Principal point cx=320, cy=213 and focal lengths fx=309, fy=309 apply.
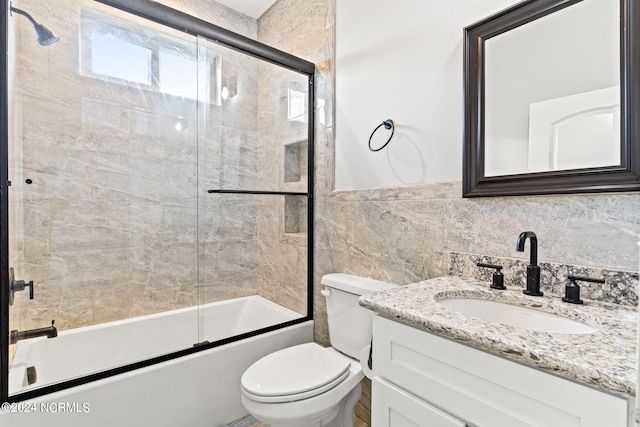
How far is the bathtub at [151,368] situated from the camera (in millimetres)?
1250

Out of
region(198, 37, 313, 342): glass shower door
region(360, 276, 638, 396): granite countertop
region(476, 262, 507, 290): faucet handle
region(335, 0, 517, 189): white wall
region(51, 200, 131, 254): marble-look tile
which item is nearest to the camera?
region(360, 276, 638, 396): granite countertop

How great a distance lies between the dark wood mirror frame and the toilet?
66cm

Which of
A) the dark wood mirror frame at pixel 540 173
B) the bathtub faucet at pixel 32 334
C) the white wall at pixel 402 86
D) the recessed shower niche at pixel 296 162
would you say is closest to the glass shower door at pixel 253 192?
the recessed shower niche at pixel 296 162

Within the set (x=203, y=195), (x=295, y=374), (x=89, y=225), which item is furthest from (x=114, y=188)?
(x=295, y=374)

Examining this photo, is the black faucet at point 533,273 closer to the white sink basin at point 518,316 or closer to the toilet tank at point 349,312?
the white sink basin at point 518,316

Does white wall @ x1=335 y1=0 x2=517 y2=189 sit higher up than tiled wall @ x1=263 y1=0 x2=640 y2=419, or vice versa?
white wall @ x1=335 y1=0 x2=517 y2=189

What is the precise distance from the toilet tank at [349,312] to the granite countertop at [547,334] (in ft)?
1.50

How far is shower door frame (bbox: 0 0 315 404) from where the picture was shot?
43.5 inches

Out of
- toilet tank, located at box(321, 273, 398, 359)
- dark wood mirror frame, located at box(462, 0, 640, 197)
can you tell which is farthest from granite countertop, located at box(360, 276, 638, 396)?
toilet tank, located at box(321, 273, 398, 359)

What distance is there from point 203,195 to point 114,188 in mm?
529

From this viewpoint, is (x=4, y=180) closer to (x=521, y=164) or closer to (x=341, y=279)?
(x=341, y=279)

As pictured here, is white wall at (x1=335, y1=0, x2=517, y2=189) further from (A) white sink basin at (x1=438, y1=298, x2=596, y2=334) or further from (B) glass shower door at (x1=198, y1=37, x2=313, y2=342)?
(A) white sink basin at (x1=438, y1=298, x2=596, y2=334)

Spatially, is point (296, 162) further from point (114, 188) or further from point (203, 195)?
point (114, 188)

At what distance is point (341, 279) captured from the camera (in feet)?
5.25
